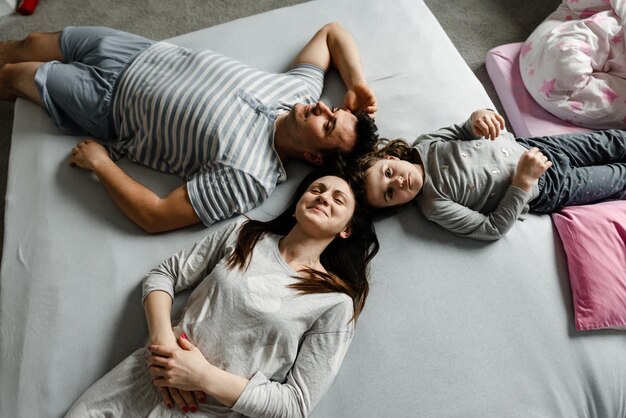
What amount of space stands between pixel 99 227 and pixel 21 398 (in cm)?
43

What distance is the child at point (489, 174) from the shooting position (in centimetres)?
130

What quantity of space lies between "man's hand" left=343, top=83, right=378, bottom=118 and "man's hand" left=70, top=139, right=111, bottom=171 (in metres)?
0.70

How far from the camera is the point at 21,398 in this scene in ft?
3.59

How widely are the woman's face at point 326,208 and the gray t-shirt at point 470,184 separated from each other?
0.83ft

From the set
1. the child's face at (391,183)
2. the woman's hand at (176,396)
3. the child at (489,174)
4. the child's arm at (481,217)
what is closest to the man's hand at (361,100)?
the child at (489,174)

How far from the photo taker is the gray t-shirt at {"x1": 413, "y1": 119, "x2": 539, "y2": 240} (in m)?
1.30

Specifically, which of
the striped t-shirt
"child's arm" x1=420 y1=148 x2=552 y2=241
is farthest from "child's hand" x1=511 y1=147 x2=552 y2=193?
the striped t-shirt

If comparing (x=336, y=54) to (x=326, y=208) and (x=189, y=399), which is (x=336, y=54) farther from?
(x=189, y=399)

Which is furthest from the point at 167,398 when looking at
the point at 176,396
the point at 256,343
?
the point at 256,343

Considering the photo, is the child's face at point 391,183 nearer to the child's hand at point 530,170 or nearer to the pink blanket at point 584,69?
the child's hand at point 530,170

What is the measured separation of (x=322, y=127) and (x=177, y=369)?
27.0 inches

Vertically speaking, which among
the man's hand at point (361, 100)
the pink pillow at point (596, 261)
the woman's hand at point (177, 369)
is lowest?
the pink pillow at point (596, 261)

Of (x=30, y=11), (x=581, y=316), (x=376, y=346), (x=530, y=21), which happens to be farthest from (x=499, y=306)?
(x=30, y=11)

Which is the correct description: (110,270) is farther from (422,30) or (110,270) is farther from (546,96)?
(546,96)
